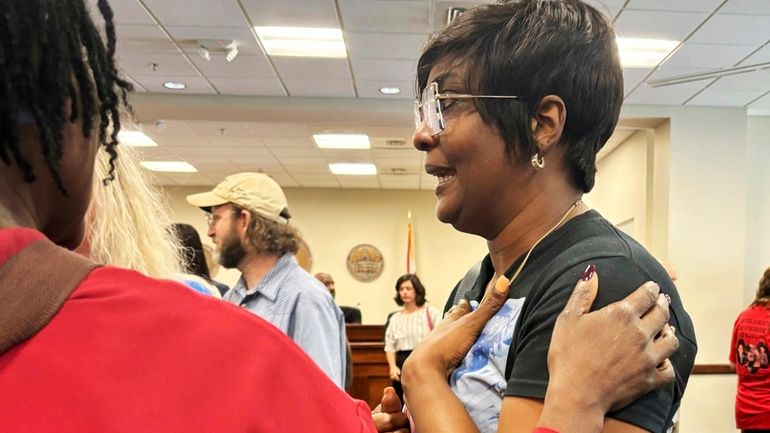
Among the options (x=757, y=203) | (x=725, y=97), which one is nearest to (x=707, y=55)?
(x=725, y=97)

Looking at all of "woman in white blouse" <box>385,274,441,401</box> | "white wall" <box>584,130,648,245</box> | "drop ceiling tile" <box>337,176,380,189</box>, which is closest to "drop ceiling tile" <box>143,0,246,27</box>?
"woman in white blouse" <box>385,274,441,401</box>

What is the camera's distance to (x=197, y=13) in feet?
14.8

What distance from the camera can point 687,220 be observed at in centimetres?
625

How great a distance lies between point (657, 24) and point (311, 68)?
268 cm

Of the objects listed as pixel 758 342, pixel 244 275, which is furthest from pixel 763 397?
pixel 244 275

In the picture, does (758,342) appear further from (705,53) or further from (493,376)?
(493,376)

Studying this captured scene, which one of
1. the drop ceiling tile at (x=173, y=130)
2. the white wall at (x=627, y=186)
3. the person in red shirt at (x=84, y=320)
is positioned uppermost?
the drop ceiling tile at (x=173, y=130)

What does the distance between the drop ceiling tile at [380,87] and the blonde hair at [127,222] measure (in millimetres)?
4570

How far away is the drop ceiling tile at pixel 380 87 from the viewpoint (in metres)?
5.94

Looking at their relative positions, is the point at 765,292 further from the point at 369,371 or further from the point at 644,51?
the point at 369,371

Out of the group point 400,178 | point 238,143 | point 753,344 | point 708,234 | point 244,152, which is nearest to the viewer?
point 753,344

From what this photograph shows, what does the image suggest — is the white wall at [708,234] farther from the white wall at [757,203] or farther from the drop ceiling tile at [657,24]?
the drop ceiling tile at [657,24]

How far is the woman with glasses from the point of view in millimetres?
856

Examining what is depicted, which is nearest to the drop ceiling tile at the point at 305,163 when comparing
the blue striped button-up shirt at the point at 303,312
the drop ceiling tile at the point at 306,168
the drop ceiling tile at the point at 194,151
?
the drop ceiling tile at the point at 306,168
